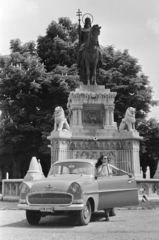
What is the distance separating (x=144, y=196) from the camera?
14.5 metres

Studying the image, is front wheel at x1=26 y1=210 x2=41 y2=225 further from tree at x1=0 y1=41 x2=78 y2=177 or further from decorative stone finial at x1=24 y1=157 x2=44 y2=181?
tree at x1=0 y1=41 x2=78 y2=177

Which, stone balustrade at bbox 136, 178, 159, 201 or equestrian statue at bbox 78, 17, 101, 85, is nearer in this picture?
stone balustrade at bbox 136, 178, 159, 201

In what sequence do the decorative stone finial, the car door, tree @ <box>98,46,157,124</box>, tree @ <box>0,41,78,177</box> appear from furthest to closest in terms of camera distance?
1. tree @ <box>98,46,157,124</box>
2. tree @ <box>0,41,78,177</box>
3. the decorative stone finial
4. the car door

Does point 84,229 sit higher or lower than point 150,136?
lower

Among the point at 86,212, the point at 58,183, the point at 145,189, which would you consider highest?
the point at 58,183

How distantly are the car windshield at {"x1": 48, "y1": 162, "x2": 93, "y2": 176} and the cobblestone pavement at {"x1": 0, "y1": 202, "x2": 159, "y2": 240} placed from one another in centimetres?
126

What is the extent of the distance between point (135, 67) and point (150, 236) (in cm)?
2877

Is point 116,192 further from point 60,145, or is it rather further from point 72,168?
point 60,145

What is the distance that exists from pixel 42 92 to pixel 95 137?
58.7ft

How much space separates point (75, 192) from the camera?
28.4 ft

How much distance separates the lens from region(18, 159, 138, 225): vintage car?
28.2 ft

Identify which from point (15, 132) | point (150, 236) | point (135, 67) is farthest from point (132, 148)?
point (135, 67)

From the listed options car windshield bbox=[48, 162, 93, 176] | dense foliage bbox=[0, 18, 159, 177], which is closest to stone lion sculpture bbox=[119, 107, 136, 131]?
car windshield bbox=[48, 162, 93, 176]

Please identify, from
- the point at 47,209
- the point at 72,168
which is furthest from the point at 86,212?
the point at 72,168
